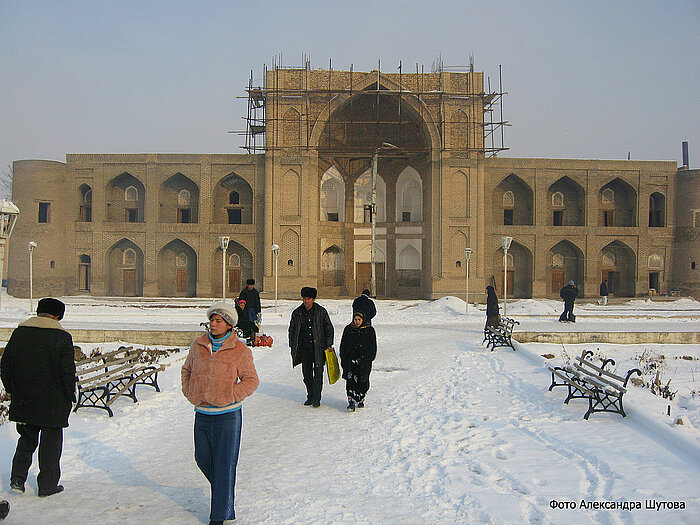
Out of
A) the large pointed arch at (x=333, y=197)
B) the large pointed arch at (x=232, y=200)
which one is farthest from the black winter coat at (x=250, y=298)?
the large pointed arch at (x=333, y=197)

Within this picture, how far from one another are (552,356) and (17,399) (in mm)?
9321

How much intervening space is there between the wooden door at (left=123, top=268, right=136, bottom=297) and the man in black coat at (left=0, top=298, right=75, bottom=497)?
2867 centimetres

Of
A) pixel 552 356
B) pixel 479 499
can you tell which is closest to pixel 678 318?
pixel 552 356

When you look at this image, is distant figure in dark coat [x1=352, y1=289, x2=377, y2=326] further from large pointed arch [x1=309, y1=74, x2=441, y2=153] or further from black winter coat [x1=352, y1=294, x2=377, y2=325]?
large pointed arch [x1=309, y1=74, x2=441, y2=153]

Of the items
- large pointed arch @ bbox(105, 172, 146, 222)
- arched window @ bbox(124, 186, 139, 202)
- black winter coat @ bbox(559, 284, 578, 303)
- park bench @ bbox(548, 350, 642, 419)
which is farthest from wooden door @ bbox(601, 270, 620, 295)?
arched window @ bbox(124, 186, 139, 202)

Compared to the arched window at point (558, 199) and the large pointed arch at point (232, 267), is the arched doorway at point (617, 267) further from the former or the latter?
the large pointed arch at point (232, 267)

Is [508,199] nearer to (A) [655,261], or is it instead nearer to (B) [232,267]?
(A) [655,261]

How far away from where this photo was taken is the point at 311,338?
264 inches

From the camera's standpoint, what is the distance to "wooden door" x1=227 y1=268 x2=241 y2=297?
1227 inches

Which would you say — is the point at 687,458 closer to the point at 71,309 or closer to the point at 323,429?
the point at 323,429

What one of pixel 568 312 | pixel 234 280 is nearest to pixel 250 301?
pixel 568 312

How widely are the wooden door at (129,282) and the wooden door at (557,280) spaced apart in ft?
79.0

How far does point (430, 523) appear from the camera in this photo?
360 cm

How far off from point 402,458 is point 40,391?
118 inches
